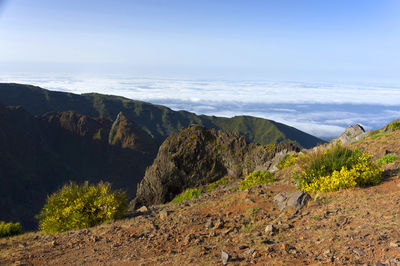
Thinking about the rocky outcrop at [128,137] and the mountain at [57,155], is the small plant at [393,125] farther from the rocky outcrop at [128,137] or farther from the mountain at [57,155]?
the rocky outcrop at [128,137]

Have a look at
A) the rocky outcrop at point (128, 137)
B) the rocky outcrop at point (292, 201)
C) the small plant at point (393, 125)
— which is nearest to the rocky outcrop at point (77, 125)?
the rocky outcrop at point (128, 137)

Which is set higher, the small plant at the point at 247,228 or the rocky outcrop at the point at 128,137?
the small plant at the point at 247,228

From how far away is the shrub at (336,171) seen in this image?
8.62m

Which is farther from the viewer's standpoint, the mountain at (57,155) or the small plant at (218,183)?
the mountain at (57,155)

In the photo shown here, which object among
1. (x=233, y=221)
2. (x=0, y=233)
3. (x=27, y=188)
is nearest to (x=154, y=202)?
(x=0, y=233)

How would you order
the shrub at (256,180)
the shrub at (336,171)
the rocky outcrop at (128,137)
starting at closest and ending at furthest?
1. the shrub at (336,171)
2. the shrub at (256,180)
3. the rocky outcrop at (128,137)

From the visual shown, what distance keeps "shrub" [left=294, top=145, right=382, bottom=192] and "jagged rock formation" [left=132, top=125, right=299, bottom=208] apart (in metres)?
11.8

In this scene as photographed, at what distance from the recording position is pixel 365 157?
9.27 m

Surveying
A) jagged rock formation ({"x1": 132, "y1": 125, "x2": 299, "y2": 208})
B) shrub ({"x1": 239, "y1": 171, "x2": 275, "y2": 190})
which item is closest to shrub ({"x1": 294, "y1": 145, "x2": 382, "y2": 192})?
shrub ({"x1": 239, "y1": 171, "x2": 275, "y2": 190})

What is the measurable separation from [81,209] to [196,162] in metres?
13.9

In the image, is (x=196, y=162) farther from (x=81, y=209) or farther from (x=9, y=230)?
(x=9, y=230)

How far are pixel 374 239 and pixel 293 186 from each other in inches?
193

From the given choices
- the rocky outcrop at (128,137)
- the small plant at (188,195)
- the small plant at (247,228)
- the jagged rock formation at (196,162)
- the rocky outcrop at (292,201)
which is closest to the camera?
the small plant at (247,228)

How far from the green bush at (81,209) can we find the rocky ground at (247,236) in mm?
650
